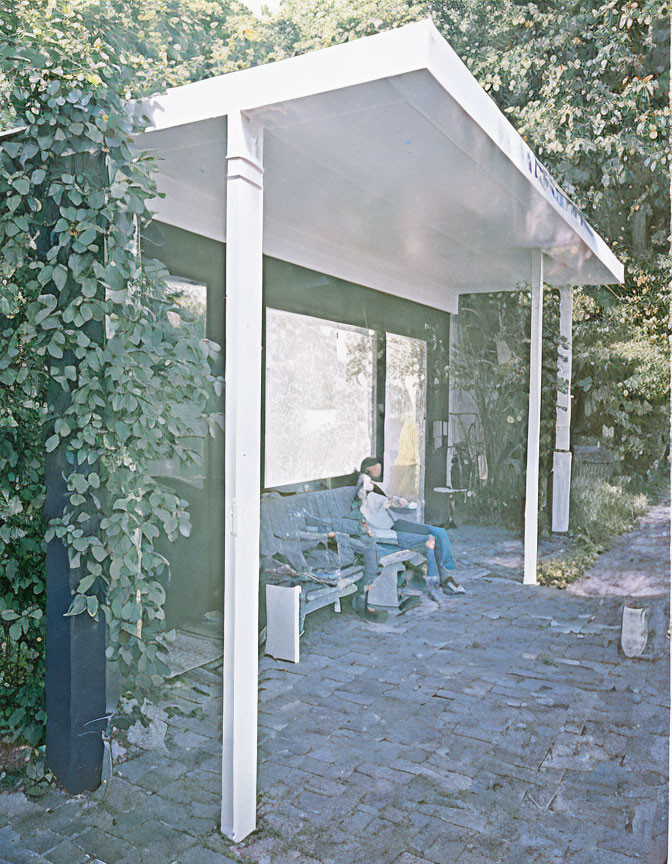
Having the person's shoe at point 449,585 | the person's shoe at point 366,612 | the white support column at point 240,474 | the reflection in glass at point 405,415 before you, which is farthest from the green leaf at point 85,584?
the reflection in glass at point 405,415

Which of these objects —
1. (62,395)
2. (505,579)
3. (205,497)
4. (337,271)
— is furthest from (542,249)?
(62,395)

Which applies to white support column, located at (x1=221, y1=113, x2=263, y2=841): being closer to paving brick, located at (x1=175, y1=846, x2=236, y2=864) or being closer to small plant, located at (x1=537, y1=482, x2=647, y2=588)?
paving brick, located at (x1=175, y1=846, x2=236, y2=864)

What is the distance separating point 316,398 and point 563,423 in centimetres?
267

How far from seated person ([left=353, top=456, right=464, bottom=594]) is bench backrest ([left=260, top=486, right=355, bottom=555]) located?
0.29 m


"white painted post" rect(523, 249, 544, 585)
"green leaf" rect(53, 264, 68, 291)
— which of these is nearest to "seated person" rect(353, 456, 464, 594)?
"white painted post" rect(523, 249, 544, 585)

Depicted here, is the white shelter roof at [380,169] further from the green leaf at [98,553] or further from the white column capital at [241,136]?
the green leaf at [98,553]

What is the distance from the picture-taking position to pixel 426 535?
5242mm

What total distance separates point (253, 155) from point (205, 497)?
8.86 feet

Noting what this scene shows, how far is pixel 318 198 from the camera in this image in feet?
14.7

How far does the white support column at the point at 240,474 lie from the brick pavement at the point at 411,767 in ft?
0.75

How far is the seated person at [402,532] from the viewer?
5.20m

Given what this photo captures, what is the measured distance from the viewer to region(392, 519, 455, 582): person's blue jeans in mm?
5184

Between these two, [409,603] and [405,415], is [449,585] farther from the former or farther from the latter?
[405,415]

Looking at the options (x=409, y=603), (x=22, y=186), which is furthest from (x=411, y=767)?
(x=22, y=186)
